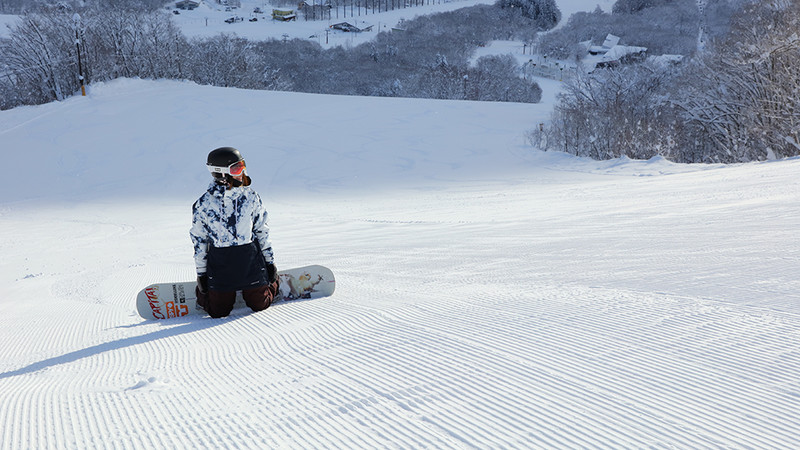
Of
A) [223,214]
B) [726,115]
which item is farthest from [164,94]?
[726,115]

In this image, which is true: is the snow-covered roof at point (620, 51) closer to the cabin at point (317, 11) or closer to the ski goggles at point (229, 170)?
the cabin at point (317, 11)

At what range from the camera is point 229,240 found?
138 inches

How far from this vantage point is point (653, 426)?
1421mm

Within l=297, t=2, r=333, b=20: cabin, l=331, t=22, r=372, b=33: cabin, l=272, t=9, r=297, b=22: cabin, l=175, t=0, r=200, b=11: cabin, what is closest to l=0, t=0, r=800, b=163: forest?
l=331, t=22, r=372, b=33: cabin

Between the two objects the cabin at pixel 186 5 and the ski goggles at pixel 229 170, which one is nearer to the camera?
the ski goggles at pixel 229 170

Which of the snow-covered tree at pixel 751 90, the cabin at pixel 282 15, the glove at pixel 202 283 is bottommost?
the glove at pixel 202 283

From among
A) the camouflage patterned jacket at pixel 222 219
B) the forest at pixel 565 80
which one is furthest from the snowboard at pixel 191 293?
the forest at pixel 565 80

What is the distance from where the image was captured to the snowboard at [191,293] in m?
3.85

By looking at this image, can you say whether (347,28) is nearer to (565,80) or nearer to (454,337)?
(565,80)

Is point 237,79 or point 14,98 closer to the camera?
point 14,98

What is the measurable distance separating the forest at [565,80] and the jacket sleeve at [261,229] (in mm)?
16379

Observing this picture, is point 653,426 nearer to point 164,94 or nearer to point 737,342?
point 737,342

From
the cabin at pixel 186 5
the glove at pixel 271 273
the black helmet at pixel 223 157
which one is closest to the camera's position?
the black helmet at pixel 223 157

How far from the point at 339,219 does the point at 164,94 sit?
17526 millimetres
